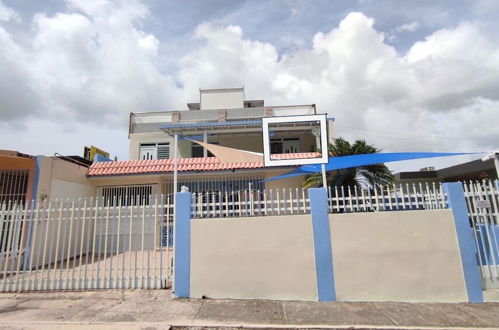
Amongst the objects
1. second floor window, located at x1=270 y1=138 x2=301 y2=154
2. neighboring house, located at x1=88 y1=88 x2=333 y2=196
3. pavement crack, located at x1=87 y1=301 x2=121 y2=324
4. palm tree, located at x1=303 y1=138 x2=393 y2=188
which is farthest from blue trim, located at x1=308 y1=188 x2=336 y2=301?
second floor window, located at x1=270 y1=138 x2=301 y2=154

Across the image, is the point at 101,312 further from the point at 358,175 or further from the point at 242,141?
the point at 242,141

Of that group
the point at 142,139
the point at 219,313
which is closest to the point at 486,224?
the point at 219,313

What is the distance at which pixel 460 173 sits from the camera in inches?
593

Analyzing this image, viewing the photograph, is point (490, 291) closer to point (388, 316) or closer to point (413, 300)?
point (413, 300)

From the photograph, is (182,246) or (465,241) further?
(182,246)

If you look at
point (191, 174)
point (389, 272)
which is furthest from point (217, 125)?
point (389, 272)

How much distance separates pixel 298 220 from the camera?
5.49 metres

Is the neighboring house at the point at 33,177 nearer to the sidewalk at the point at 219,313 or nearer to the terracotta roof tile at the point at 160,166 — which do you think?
the terracotta roof tile at the point at 160,166

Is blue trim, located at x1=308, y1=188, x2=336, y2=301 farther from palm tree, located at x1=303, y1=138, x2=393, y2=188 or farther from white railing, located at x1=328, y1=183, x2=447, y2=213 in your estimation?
palm tree, located at x1=303, y1=138, x2=393, y2=188

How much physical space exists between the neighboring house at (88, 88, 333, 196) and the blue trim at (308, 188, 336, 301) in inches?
127

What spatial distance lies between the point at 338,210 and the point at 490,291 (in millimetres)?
3089

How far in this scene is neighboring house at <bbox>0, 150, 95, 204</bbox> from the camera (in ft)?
27.2

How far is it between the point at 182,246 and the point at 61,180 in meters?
6.40

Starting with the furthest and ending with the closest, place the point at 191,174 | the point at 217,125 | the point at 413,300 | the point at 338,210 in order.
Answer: the point at 217,125 → the point at 191,174 → the point at 338,210 → the point at 413,300
